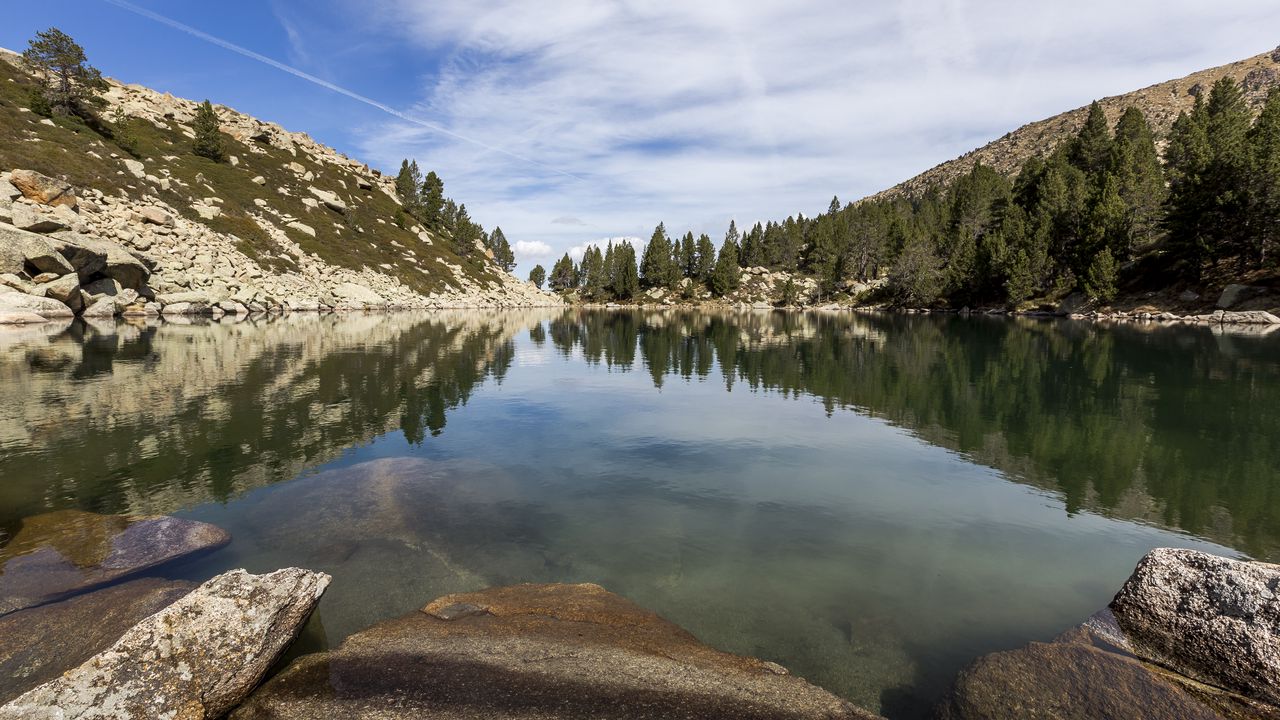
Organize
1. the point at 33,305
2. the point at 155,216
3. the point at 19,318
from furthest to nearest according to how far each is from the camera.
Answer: the point at 155,216 → the point at 33,305 → the point at 19,318

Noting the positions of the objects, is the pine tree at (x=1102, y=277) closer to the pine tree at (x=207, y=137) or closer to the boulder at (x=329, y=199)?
the boulder at (x=329, y=199)

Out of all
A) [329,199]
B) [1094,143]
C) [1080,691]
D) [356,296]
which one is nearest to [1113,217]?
[1094,143]

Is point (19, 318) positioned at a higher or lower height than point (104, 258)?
lower

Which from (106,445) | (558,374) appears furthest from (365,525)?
(558,374)

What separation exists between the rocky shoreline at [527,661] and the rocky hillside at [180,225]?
8495cm

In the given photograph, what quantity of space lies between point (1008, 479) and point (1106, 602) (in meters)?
9.07

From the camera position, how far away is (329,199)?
6403 inches

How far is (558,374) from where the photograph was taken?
4569 cm

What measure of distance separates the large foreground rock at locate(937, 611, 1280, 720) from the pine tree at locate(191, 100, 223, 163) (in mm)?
183237

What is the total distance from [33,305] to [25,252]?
6.96 m

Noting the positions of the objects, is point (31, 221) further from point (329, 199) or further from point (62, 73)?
point (329, 199)

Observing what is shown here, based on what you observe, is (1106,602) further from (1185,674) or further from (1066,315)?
(1066,315)

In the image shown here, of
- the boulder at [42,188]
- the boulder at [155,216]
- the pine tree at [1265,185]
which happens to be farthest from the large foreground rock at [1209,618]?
the boulder at [155,216]

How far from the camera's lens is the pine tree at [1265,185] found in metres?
83.1
